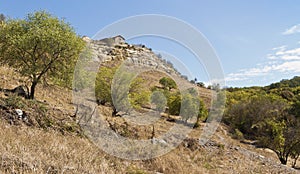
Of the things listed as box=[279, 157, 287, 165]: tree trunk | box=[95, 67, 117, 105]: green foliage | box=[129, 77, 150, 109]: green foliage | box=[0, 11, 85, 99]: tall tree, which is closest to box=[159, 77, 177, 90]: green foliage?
→ box=[129, 77, 150, 109]: green foliage

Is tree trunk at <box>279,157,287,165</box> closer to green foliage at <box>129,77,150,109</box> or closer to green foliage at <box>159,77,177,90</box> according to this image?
green foliage at <box>129,77,150,109</box>

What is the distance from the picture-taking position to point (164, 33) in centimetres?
923

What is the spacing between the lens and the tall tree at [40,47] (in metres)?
18.6

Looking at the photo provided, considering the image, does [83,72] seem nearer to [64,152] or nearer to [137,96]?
[137,96]

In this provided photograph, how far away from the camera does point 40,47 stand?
62.4 ft

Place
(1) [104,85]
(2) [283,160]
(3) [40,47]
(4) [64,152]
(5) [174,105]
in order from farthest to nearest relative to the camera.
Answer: (5) [174,105] < (1) [104,85] < (2) [283,160] < (3) [40,47] < (4) [64,152]

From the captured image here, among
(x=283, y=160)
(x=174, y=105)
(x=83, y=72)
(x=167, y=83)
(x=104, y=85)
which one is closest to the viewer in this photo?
(x=83, y=72)

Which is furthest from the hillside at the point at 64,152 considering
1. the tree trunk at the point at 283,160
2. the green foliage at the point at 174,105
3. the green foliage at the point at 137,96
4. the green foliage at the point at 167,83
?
the green foliage at the point at 167,83

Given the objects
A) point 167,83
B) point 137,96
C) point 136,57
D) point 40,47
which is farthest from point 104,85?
point 167,83

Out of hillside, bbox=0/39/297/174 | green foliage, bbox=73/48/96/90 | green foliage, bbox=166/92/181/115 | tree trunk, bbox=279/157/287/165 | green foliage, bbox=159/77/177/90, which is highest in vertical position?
green foliage, bbox=159/77/177/90

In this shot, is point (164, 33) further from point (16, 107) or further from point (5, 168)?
point (5, 168)

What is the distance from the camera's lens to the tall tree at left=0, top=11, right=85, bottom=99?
733 inches

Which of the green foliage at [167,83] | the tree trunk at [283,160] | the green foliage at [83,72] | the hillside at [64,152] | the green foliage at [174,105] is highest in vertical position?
the green foliage at [167,83]

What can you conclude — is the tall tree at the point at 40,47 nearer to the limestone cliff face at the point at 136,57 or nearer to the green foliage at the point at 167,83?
the limestone cliff face at the point at 136,57
